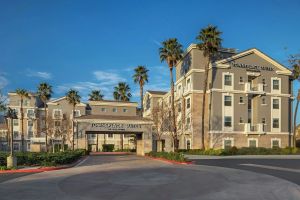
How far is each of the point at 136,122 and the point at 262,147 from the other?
20.6 metres

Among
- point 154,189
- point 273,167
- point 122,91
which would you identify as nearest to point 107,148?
point 122,91

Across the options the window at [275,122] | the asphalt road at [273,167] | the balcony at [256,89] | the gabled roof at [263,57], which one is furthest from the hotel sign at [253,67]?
the asphalt road at [273,167]

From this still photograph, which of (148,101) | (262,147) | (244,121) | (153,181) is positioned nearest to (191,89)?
(244,121)

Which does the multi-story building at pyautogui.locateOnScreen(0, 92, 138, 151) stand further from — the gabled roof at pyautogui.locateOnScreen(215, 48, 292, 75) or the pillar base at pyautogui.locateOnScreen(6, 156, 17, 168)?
the pillar base at pyautogui.locateOnScreen(6, 156, 17, 168)

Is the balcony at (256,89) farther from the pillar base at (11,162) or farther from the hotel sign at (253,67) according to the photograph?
the pillar base at (11,162)

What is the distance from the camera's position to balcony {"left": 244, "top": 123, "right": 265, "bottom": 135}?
47625 mm

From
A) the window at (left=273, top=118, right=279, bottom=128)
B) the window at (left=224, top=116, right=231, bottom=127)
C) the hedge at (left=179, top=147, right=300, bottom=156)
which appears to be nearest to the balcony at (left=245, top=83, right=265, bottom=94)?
Answer: the window at (left=224, top=116, right=231, bottom=127)

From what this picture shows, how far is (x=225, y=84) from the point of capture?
48156mm

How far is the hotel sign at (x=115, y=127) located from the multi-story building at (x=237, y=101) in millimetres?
9575

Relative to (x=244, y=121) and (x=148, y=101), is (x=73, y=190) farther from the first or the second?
(x=148, y=101)

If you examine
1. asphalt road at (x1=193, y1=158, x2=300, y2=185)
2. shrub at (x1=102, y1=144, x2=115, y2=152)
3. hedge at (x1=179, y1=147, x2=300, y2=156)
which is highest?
asphalt road at (x1=193, y1=158, x2=300, y2=185)

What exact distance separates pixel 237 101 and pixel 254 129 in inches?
216

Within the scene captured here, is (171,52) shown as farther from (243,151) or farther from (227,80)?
(243,151)

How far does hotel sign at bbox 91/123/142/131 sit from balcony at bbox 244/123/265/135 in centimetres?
1742
